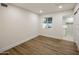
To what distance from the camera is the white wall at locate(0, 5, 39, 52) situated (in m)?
2.13

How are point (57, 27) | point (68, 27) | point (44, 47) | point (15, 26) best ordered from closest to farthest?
point (15, 26) < point (44, 47) < point (57, 27) < point (68, 27)

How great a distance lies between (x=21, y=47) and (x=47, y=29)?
138cm

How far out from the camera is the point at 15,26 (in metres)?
2.38

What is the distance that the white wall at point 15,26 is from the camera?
2.13 metres

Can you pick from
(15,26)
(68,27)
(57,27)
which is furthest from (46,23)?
(15,26)

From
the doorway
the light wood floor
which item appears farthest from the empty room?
the doorway

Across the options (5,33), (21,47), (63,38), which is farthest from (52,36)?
(5,33)

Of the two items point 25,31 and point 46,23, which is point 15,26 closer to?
point 25,31

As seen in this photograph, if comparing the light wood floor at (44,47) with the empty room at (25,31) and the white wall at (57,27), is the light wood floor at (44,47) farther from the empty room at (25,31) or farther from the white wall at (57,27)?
the white wall at (57,27)

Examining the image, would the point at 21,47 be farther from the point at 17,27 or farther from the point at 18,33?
the point at 17,27

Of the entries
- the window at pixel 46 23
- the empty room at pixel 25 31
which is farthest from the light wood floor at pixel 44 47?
the window at pixel 46 23

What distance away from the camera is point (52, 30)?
3.30 m
